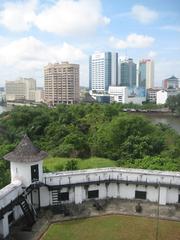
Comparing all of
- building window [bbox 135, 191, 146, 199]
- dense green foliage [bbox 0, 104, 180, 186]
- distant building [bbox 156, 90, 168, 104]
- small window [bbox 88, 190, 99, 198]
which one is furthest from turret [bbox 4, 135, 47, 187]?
distant building [bbox 156, 90, 168, 104]

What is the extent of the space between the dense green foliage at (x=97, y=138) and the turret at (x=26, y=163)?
10.9 ft

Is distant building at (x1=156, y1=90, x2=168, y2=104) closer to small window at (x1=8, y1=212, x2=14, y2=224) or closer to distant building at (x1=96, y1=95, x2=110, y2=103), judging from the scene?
distant building at (x1=96, y1=95, x2=110, y2=103)

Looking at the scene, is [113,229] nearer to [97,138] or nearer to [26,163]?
[26,163]

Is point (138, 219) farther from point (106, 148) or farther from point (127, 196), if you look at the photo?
point (106, 148)

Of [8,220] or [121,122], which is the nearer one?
[8,220]

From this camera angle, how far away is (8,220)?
17.7 meters

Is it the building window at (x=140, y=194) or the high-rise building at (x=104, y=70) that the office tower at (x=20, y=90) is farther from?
the building window at (x=140, y=194)

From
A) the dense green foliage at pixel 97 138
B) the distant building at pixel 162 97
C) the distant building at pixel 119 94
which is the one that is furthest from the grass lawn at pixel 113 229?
the distant building at pixel 119 94

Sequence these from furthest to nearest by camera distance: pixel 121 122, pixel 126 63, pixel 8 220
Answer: pixel 126 63 → pixel 121 122 → pixel 8 220

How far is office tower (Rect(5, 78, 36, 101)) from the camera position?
164 metres

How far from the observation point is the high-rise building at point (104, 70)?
166 metres

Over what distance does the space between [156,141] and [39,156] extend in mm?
18079

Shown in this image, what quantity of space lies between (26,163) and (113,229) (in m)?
6.89

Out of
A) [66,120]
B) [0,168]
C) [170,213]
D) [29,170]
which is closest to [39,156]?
[29,170]
